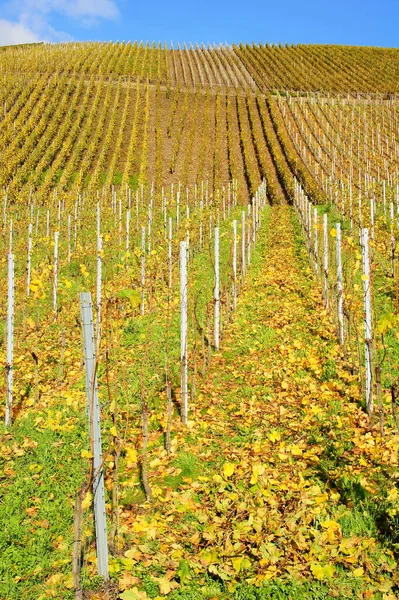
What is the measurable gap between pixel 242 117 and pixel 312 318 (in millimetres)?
31445

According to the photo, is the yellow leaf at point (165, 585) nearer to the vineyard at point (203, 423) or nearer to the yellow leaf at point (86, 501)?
the vineyard at point (203, 423)

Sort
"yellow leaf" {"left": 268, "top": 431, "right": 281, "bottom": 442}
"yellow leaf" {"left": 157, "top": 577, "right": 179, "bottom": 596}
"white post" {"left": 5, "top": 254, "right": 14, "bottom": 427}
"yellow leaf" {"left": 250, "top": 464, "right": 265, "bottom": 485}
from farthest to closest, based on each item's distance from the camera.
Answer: "white post" {"left": 5, "top": 254, "right": 14, "bottom": 427}, "yellow leaf" {"left": 268, "top": 431, "right": 281, "bottom": 442}, "yellow leaf" {"left": 250, "top": 464, "right": 265, "bottom": 485}, "yellow leaf" {"left": 157, "top": 577, "right": 179, "bottom": 596}

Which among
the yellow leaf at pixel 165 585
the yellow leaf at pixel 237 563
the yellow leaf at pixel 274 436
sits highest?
the yellow leaf at pixel 274 436

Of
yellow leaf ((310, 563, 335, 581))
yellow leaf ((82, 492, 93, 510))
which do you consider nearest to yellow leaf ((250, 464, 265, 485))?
yellow leaf ((310, 563, 335, 581))

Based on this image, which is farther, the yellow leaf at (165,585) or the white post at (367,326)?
the white post at (367,326)

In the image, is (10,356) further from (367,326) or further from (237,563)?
(367,326)

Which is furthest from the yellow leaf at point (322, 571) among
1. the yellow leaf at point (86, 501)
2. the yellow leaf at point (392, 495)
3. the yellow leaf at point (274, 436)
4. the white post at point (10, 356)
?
the white post at point (10, 356)

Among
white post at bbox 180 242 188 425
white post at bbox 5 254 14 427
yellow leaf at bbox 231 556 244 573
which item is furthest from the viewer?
white post at bbox 5 254 14 427

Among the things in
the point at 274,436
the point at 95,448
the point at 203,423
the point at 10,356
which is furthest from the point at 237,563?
the point at 10,356

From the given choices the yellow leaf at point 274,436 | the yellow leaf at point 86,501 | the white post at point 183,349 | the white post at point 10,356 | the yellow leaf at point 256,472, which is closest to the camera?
the yellow leaf at point 86,501

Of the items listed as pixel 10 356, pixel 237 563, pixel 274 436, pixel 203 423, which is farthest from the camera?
pixel 10 356

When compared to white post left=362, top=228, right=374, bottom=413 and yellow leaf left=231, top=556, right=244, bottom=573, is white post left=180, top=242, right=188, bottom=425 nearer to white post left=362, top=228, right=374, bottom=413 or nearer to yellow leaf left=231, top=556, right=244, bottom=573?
white post left=362, top=228, right=374, bottom=413

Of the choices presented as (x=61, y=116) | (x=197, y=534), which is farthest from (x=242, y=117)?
(x=197, y=534)

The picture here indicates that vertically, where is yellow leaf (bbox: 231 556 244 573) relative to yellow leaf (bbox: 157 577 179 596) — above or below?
above
